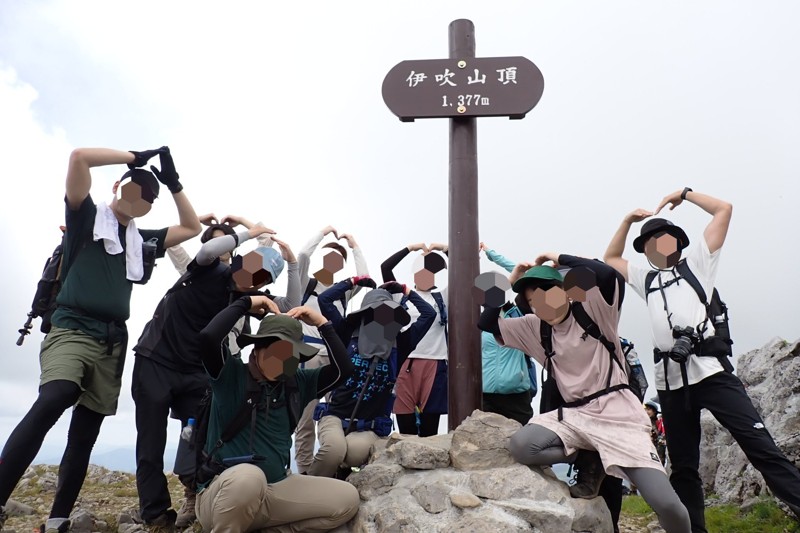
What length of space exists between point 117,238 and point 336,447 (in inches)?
100

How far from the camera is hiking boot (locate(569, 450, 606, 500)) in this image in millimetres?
4391

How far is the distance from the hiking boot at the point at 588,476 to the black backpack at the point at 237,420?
7.45ft

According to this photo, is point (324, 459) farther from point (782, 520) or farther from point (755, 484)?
point (755, 484)

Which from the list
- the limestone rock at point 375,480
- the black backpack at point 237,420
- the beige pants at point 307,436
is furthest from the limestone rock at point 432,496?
the beige pants at point 307,436

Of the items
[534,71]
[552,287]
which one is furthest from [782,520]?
[534,71]

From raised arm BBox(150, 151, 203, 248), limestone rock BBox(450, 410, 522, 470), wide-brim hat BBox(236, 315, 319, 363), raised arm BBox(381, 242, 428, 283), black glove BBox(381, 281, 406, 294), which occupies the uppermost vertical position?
raised arm BBox(150, 151, 203, 248)

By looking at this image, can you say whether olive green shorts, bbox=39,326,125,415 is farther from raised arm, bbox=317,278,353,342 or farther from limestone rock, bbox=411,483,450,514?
limestone rock, bbox=411,483,450,514

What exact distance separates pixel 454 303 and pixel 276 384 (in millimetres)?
2116

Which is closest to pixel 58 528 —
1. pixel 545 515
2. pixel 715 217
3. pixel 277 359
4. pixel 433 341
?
pixel 277 359

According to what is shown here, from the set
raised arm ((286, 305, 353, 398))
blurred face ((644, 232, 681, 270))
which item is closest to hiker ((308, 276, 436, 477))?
raised arm ((286, 305, 353, 398))

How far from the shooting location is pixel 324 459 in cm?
489

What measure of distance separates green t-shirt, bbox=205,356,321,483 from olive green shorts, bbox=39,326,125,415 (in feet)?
3.53

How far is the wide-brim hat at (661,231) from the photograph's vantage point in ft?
17.1

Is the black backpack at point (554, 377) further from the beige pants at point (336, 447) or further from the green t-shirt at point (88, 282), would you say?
the green t-shirt at point (88, 282)
